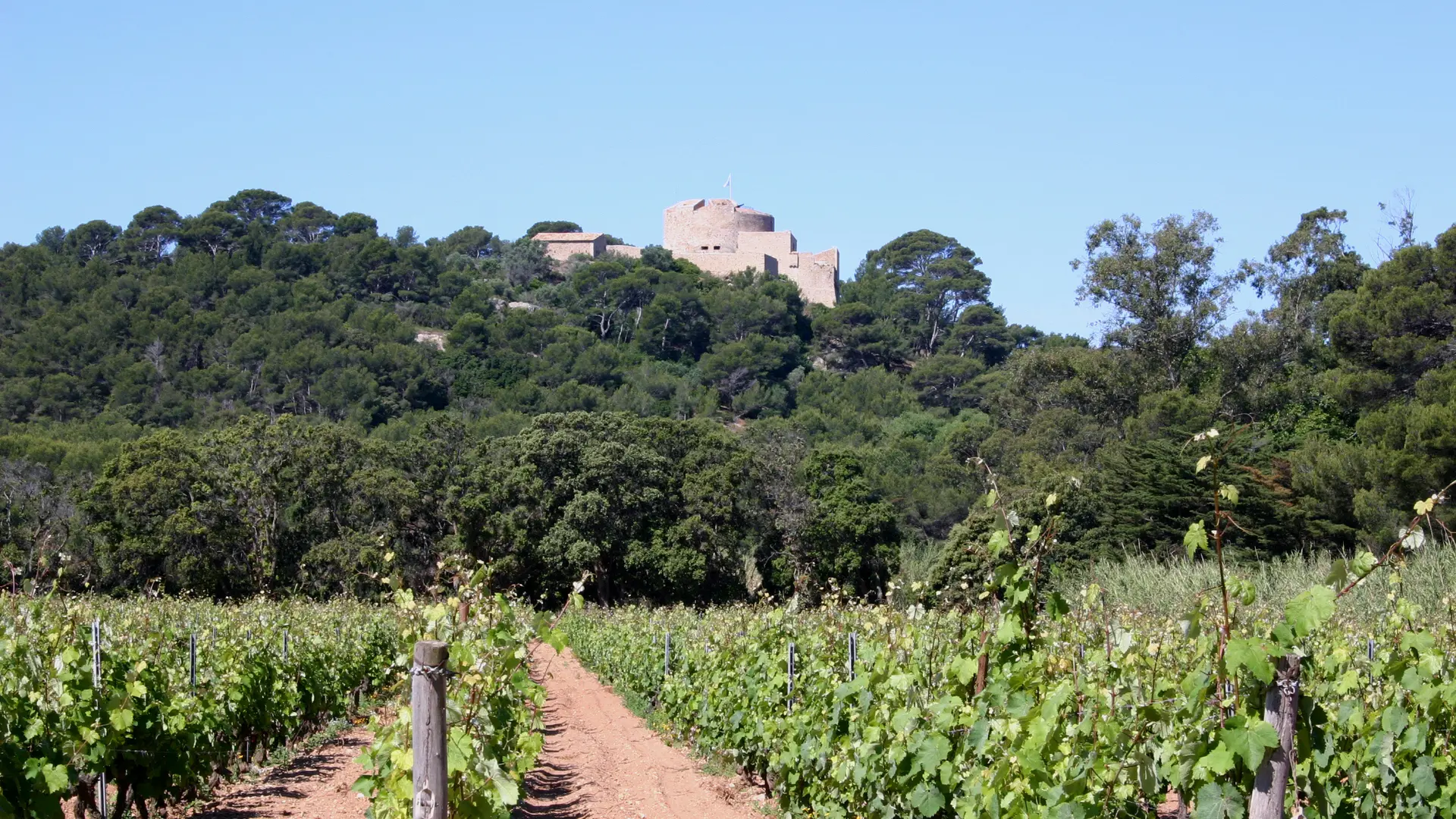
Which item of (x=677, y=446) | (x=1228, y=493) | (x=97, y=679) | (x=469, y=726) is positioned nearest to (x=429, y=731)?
(x=469, y=726)

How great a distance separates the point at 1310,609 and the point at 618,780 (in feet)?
21.8

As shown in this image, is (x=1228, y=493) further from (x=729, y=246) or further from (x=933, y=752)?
(x=729, y=246)

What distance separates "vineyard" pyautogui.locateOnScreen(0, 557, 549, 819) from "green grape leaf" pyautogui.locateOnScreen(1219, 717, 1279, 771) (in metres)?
2.27

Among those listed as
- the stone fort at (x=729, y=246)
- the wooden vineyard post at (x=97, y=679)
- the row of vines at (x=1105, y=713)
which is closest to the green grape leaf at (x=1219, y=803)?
the row of vines at (x=1105, y=713)

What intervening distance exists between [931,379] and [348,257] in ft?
109

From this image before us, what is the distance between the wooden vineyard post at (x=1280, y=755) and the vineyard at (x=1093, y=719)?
0.01 meters

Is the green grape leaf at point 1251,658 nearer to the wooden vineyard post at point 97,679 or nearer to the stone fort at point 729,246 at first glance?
the wooden vineyard post at point 97,679

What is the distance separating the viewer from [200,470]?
30797 mm

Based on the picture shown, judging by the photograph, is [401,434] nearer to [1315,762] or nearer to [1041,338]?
[1041,338]

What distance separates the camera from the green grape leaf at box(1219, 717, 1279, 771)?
3014 millimetres

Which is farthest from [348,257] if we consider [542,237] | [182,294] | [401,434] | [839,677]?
[839,677]

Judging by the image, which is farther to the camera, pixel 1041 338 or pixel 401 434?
pixel 1041 338

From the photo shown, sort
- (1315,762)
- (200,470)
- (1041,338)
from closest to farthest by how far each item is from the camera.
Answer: (1315,762) < (200,470) < (1041,338)

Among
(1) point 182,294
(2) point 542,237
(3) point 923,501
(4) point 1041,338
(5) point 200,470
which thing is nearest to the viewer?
(5) point 200,470
